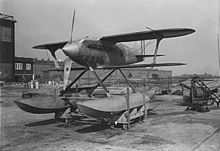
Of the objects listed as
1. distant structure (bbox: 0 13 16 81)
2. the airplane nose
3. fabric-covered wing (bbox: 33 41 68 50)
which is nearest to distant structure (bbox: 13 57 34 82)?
distant structure (bbox: 0 13 16 81)

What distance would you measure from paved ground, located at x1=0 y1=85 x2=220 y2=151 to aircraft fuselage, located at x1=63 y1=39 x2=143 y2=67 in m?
2.70

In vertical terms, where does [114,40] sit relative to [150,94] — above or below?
above

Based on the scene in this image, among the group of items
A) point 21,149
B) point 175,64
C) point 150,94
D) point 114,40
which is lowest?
point 21,149

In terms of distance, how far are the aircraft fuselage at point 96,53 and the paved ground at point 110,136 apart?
2704 millimetres

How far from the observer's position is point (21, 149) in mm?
6734

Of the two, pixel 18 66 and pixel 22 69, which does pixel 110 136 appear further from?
pixel 22 69

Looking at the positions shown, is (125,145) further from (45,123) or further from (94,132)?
(45,123)

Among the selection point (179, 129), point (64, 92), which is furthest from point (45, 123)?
point (179, 129)

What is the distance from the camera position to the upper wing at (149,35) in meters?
10.2

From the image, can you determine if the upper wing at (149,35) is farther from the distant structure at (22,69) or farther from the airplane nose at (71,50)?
the distant structure at (22,69)

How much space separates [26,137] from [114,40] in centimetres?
549

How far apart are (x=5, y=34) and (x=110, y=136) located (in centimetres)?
4623

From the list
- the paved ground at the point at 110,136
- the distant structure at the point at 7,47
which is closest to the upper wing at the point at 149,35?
the paved ground at the point at 110,136

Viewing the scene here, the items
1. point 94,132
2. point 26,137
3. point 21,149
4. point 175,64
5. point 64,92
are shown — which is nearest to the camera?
point 21,149
